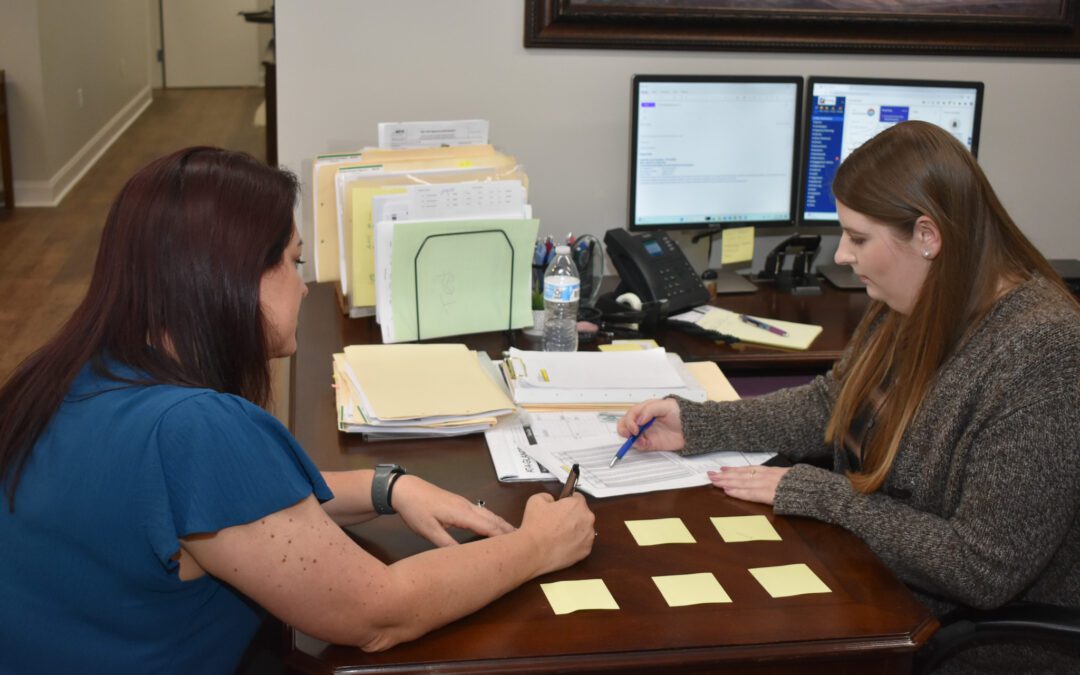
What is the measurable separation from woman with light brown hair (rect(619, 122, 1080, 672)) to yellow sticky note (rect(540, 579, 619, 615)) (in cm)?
36

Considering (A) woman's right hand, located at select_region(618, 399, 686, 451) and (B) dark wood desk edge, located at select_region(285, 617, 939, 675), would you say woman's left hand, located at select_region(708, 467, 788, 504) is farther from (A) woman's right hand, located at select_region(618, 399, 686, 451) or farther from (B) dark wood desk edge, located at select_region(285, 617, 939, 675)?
(B) dark wood desk edge, located at select_region(285, 617, 939, 675)

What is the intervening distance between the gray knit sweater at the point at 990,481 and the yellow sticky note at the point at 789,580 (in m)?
0.14

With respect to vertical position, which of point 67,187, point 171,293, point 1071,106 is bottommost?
point 67,187

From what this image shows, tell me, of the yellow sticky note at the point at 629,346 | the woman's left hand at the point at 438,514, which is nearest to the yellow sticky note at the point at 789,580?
the woman's left hand at the point at 438,514

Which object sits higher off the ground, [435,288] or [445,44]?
[445,44]

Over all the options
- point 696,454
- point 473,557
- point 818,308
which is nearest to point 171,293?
point 473,557

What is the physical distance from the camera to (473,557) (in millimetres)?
1336

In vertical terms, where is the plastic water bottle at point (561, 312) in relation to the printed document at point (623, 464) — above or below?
above

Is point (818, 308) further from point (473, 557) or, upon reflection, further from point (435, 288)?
point (473, 557)

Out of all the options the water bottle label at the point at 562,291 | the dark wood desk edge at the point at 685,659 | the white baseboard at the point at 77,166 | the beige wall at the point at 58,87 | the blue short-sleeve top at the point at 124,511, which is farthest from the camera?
the white baseboard at the point at 77,166

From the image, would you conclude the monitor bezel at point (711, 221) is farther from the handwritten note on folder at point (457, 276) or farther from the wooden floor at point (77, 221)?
the wooden floor at point (77, 221)

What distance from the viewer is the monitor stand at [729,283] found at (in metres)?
2.81

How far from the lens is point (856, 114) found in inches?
111

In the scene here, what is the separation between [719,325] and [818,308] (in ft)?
1.17
